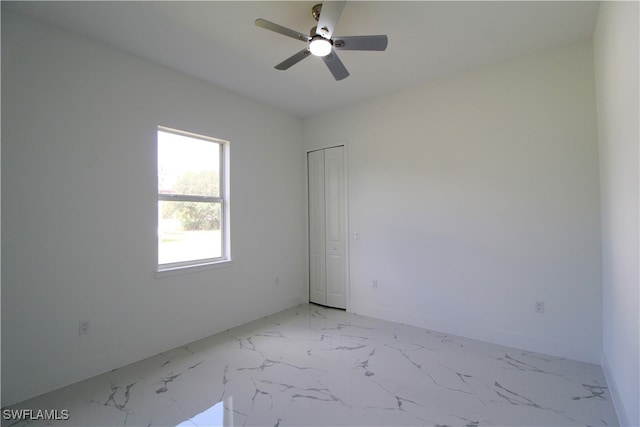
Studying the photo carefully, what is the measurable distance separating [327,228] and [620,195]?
3.12m

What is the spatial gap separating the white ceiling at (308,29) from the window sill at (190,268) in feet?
6.69

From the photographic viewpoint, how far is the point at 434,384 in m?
2.33

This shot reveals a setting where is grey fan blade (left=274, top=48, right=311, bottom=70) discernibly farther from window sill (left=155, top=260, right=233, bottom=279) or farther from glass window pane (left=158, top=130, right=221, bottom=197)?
window sill (left=155, top=260, right=233, bottom=279)

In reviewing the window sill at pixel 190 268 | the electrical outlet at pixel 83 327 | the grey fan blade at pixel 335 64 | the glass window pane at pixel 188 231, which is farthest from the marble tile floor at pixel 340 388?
the grey fan blade at pixel 335 64

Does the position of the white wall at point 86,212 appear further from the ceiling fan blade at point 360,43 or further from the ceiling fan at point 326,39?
the ceiling fan blade at point 360,43

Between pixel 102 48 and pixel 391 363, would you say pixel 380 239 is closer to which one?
pixel 391 363

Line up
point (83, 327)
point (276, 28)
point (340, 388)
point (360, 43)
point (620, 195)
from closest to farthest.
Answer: point (620, 195)
point (276, 28)
point (360, 43)
point (340, 388)
point (83, 327)

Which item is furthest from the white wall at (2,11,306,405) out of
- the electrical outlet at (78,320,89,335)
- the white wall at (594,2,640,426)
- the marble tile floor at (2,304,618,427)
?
the white wall at (594,2,640,426)

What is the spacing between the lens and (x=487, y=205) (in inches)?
124

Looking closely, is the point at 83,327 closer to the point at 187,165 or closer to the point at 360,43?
the point at 187,165

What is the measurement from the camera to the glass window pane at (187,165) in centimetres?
315

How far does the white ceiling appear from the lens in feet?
7.27

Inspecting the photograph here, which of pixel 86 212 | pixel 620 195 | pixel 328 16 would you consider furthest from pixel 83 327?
pixel 620 195

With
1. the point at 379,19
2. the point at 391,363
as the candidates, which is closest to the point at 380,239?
the point at 391,363
